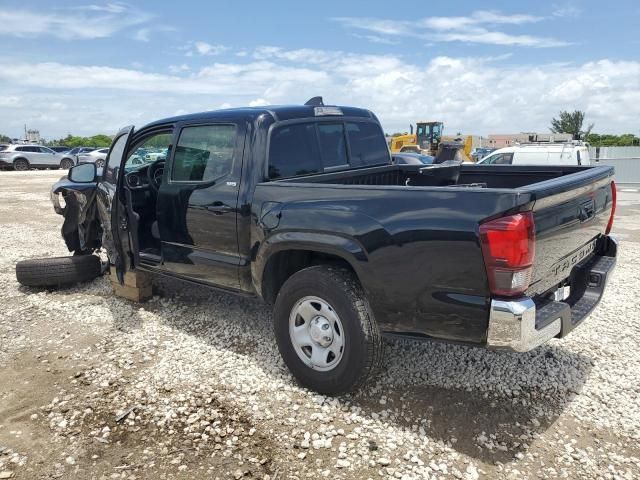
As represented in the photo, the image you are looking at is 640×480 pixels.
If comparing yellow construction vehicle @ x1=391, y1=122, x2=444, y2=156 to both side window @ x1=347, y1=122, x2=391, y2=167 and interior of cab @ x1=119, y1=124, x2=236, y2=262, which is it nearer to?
side window @ x1=347, y1=122, x2=391, y2=167

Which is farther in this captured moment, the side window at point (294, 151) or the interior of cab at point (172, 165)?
the interior of cab at point (172, 165)

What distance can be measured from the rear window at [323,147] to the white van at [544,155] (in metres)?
9.77

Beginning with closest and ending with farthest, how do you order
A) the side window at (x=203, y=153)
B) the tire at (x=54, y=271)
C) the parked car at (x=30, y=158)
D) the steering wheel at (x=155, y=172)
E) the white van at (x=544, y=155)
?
the side window at (x=203, y=153)
the steering wheel at (x=155, y=172)
the tire at (x=54, y=271)
the white van at (x=544, y=155)
the parked car at (x=30, y=158)

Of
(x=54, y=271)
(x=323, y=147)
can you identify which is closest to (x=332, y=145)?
(x=323, y=147)

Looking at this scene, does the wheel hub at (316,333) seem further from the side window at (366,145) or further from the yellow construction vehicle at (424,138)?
the yellow construction vehicle at (424,138)

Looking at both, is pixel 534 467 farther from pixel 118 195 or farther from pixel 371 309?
pixel 118 195

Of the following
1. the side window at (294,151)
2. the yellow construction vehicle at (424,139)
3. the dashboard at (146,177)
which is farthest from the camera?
the yellow construction vehicle at (424,139)

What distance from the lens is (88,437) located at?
3047 mm

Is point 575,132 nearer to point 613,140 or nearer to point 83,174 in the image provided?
point 613,140

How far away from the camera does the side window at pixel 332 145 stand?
14.1 feet

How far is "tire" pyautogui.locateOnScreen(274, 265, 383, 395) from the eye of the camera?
123 inches

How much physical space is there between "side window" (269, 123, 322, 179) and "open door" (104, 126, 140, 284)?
5.26 ft

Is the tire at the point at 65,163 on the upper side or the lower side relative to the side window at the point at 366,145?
lower

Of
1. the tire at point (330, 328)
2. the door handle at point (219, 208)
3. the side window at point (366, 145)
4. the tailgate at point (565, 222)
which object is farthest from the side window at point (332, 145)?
the tailgate at point (565, 222)
